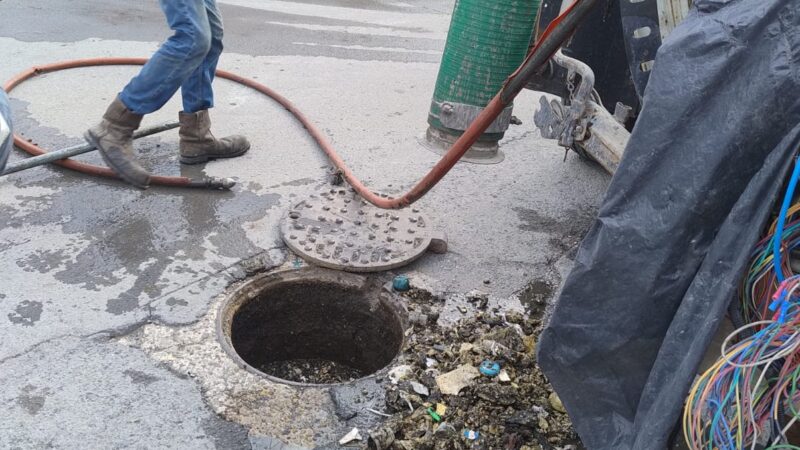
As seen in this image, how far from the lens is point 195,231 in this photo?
3082mm

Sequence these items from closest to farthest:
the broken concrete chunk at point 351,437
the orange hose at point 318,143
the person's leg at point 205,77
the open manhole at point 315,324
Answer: the broken concrete chunk at point 351,437 < the orange hose at point 318,143 < the open manhole at point 315,324 < the person's leg at point 205,77

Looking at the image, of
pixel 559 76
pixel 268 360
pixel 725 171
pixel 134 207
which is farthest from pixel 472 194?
pixel 725 171

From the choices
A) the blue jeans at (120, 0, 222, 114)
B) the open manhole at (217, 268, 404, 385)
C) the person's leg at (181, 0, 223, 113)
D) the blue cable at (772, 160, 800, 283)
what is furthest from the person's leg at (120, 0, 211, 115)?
the blue cable at (772, 160, 800, 283)

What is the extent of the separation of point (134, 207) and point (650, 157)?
2.50 metres

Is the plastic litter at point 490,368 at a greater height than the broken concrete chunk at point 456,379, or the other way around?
the plastic litter at point 490,368

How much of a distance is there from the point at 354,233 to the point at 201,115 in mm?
1224

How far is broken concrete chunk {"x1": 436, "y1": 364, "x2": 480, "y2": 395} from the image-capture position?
231 centimetres

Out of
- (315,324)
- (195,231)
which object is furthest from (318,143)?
(315,324)

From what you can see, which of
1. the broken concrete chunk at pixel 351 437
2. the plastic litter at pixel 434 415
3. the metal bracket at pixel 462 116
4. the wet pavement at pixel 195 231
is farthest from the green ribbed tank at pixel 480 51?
the broken concrete chunk at pixel 351 437

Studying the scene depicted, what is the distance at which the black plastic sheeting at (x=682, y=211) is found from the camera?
1.57 metres

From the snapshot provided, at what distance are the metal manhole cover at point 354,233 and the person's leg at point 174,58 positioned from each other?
89 cm

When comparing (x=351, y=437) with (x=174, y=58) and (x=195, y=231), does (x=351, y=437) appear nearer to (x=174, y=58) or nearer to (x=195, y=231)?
(x=195, y=231)

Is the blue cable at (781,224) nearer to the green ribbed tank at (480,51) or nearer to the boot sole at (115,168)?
the green ribbed tank at (480,51)

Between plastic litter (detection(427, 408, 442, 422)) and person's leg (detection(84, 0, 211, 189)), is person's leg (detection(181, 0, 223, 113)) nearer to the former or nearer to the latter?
person's leg (detection(84, 0, 211, 189))
